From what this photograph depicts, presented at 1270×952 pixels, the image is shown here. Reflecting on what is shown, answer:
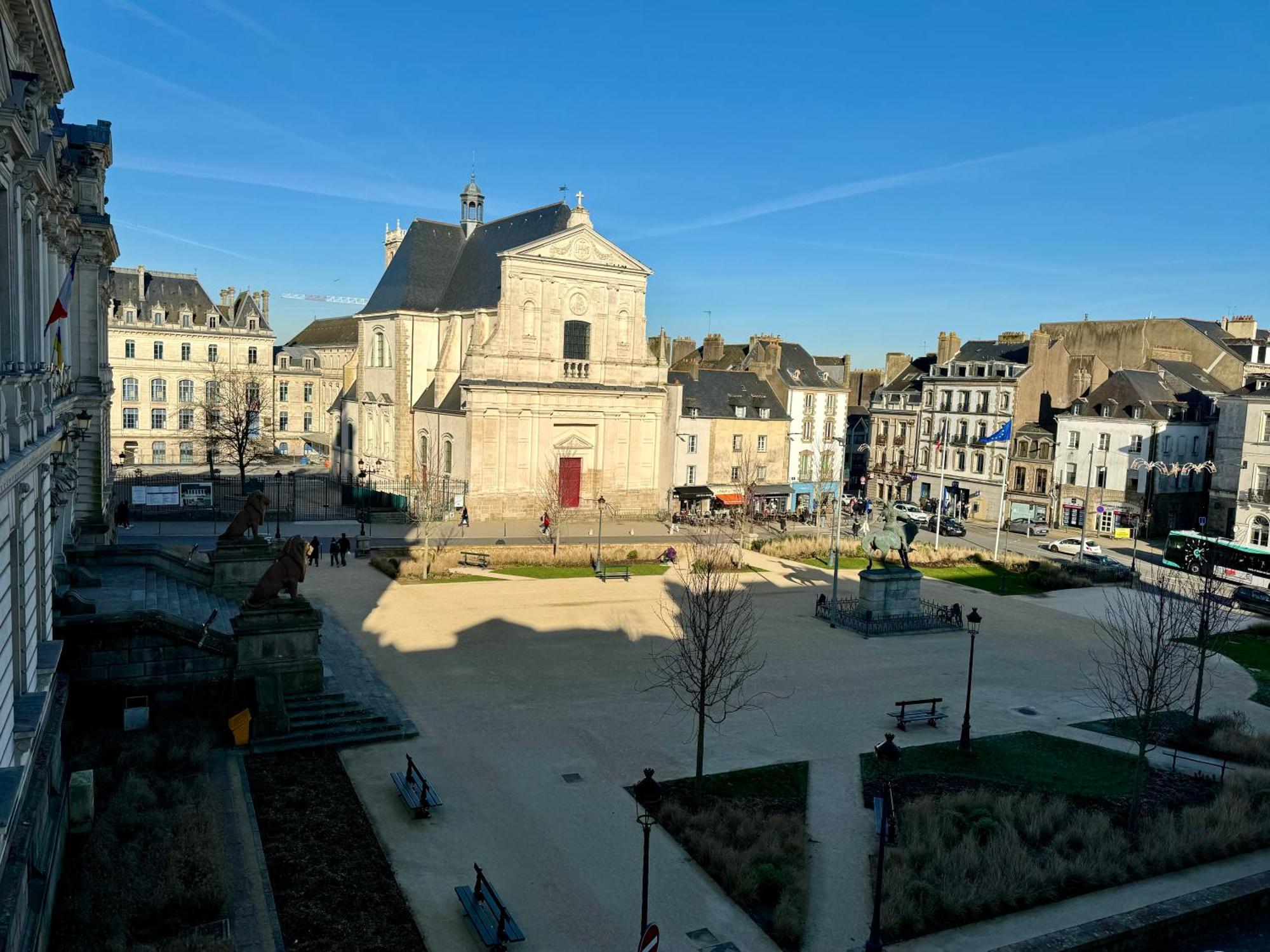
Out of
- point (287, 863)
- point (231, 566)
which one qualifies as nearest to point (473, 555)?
point (231, 566)

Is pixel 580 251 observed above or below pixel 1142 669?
above

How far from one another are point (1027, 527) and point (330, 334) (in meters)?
69.3

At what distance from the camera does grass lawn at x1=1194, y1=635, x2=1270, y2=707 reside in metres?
23.3

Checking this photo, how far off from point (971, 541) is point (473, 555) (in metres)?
27.4

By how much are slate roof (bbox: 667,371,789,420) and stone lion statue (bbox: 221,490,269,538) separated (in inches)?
1274

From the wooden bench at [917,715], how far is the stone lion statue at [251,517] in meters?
15.3

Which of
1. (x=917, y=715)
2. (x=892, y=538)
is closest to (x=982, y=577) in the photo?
(x=892, y=538)

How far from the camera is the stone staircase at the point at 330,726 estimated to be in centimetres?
1672

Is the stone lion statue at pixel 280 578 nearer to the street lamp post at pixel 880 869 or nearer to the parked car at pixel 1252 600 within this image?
the street lamp post at pixel 880 869

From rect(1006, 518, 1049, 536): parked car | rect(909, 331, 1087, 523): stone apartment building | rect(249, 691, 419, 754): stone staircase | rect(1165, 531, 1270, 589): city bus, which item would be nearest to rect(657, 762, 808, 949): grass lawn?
rect(249, 691, 419, 754): stone staircase

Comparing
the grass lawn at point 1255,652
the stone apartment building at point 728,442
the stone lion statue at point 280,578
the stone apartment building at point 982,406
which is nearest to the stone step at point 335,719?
the stone lion statue at point 280,578

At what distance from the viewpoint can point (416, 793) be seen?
1429 centimetres

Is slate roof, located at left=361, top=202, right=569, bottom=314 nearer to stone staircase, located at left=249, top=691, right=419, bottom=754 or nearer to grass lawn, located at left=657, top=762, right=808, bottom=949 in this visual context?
stone staircase, located at left=249, top=691, right=419, bottom=754

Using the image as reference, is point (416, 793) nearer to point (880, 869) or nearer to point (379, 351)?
point (880, 869)
